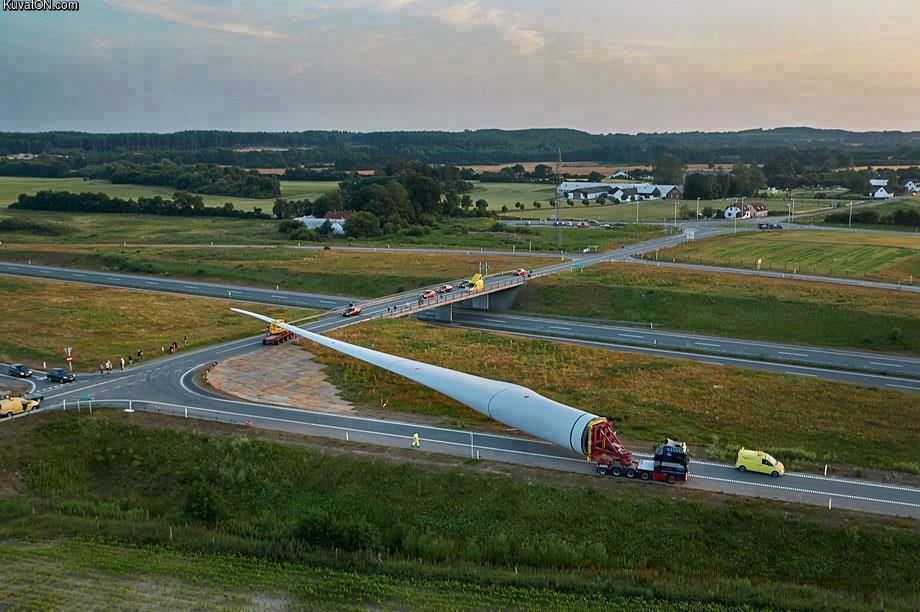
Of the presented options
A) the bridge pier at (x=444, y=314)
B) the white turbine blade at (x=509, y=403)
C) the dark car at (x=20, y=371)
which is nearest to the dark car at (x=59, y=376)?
the dark car at (x=20, y=371)

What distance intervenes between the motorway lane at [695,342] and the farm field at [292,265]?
11.7 metres

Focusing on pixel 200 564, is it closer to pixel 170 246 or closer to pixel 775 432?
pixel 775 432

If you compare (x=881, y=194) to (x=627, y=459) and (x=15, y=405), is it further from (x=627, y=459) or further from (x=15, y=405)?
(x=15, y=405)

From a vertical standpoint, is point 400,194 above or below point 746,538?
above

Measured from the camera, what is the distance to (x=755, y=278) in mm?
77625

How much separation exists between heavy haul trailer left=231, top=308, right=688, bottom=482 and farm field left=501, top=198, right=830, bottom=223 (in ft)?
324

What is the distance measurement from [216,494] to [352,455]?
6.32 m

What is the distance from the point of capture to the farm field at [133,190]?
165 m

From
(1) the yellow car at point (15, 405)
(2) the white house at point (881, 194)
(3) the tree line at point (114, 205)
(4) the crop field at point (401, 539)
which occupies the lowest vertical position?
(4) the crop field at point (401, 539)

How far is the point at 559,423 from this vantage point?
3425 cm

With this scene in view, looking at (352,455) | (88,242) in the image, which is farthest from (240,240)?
(352,455)

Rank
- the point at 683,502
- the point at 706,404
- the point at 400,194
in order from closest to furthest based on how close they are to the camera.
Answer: the point at 683,502 → the point at 706,404 → the point at 400,194

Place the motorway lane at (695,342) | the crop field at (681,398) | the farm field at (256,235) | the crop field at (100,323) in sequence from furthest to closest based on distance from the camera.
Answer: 1. the farm field at (256,235)
2. the crop field at (100,323)
3. the motorway lane at (695,342)
4. the crop field at (681,398)

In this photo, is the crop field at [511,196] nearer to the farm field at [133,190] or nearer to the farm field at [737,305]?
the farm field at [133,190]
